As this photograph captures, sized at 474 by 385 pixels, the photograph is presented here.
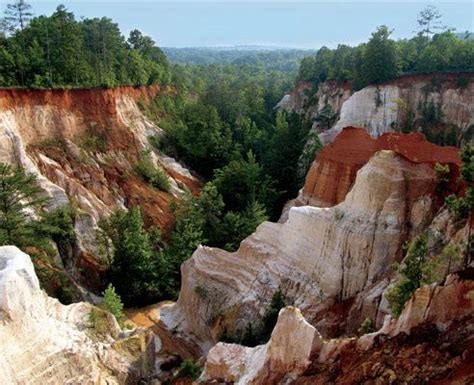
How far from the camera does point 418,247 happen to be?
1644cm

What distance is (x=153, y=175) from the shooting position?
4103cm

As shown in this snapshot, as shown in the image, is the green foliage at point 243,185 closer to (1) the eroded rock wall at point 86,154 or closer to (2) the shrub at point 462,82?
(1) the eroded rock wall at point 86,154

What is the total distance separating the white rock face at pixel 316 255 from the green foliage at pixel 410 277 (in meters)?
3.72

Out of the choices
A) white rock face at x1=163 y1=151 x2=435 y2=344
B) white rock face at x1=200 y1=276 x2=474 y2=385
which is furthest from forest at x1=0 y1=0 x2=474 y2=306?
white rock face at x1=200 y1=276 x2=474 y2=385

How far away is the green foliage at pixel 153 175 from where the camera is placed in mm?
40938

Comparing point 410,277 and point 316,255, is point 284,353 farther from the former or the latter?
point 316,255

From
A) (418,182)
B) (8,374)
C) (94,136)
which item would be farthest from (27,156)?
(418,182)

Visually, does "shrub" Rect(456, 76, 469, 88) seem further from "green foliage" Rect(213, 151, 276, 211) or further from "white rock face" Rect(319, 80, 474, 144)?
"green foliage" Rect(213, 151, 276, 211)

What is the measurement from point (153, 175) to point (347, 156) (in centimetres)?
1843

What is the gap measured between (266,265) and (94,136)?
2182cm

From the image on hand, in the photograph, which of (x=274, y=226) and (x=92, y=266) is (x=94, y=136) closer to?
(x=92, y=266)

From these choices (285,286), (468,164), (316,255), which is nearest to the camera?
(468,164)

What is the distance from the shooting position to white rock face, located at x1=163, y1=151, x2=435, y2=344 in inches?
805

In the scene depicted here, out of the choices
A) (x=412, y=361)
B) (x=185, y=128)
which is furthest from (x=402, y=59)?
(x=412, y=361)
